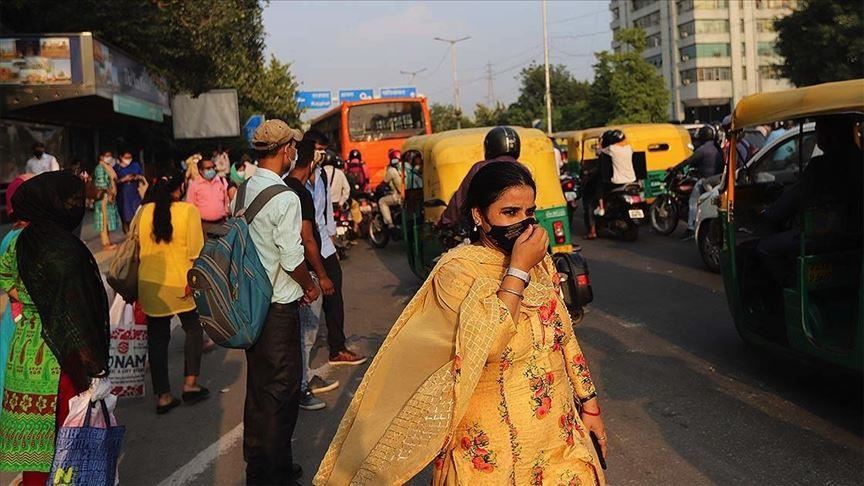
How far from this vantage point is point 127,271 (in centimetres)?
542

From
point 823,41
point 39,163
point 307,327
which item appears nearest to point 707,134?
point 307,327

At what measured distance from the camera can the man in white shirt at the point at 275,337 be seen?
3811 millimetres

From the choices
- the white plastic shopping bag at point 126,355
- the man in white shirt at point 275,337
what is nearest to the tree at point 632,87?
the white plastic shopping bag at point 126,355

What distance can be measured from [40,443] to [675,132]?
1383 cm

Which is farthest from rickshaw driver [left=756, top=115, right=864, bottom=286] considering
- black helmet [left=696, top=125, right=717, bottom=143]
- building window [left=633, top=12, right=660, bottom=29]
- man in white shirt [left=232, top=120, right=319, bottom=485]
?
building window [left=633, top=12, right=660, bottom=29]

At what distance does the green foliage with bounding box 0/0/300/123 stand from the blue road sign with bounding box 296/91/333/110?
91.4ft

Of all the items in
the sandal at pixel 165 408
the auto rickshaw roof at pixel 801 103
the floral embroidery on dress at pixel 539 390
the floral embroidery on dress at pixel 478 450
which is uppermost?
the auto rickshaw roof at pixel 801 103

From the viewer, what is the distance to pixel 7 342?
393cm

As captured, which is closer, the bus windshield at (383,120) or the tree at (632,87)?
the bus windshield at (383,120)

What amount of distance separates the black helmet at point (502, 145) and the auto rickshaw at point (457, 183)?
1840 mm

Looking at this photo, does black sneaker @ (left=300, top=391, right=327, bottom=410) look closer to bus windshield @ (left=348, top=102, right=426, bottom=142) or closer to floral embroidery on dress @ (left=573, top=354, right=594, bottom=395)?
floral embroidery on dress @ (left=573, top=354, right=594, bottom=395)

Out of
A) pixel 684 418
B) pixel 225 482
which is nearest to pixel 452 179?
pixel 684 418

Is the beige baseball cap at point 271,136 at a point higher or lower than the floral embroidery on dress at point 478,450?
higher

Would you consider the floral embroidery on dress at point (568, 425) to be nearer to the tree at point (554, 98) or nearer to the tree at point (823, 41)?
the tree at point (823, 41)
